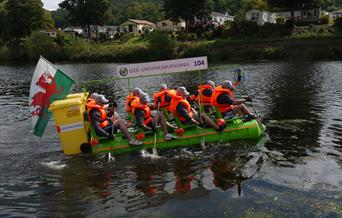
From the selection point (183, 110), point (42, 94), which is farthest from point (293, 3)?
point (42, 94)

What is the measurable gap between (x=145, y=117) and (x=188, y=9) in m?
63.1

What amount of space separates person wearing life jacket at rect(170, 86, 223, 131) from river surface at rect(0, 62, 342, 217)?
104cm

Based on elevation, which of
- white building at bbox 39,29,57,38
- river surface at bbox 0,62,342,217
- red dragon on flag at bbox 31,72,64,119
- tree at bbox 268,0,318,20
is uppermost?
tree at bbox 268,0,318,20

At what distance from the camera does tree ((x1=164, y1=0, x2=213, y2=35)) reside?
248 ft

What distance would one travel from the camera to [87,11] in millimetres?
92500

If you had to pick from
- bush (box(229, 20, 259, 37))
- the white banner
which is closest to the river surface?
the white banner

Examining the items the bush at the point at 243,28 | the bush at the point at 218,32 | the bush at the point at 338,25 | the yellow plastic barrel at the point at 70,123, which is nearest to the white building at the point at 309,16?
the bush at the point at 243,28

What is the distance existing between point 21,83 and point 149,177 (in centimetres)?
3368

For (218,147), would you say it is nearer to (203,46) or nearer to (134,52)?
(203,46)

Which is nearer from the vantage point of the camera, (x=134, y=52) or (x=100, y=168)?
(x=100, y=168)

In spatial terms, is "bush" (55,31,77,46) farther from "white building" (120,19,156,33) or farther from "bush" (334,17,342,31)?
"bush" (334,17,342,31)

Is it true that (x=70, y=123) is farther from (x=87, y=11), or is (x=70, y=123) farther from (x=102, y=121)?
(x=87, y=11)

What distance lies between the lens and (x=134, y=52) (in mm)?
73500

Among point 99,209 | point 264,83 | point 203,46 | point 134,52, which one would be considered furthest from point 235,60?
point 99,209
